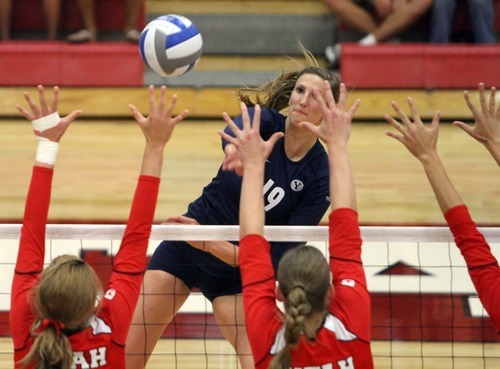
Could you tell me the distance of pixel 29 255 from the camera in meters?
2.86

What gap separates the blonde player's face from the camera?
377 cm

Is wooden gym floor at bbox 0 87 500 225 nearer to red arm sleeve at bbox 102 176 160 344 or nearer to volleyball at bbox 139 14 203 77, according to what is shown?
volleyball at bbox 139 14 203 77

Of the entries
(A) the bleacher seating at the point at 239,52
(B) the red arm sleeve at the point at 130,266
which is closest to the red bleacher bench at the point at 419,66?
(A) the bleacher seating at the point at 239,52

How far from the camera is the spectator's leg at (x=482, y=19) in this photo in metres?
9.25

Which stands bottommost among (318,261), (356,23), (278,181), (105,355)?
(105,355)

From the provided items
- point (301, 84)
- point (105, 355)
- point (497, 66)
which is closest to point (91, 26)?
point (497, 66)

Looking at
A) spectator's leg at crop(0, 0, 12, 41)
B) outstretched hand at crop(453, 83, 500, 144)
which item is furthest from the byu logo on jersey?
spectator's leg at crop(0, 0, 12, 41)

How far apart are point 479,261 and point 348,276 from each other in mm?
516

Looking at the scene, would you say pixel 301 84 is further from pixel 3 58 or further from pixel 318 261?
pixel 3 58

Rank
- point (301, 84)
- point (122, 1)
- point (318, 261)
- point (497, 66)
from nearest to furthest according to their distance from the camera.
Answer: point (318, 261) → point (301, 84) → point (497, 66) → point (122, 1)

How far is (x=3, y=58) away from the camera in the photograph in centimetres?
973

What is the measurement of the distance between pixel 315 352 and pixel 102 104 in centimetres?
729

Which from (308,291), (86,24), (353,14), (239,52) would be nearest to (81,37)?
(86,24)

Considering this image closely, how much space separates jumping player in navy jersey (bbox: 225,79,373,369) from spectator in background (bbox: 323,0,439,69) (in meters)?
6.82
